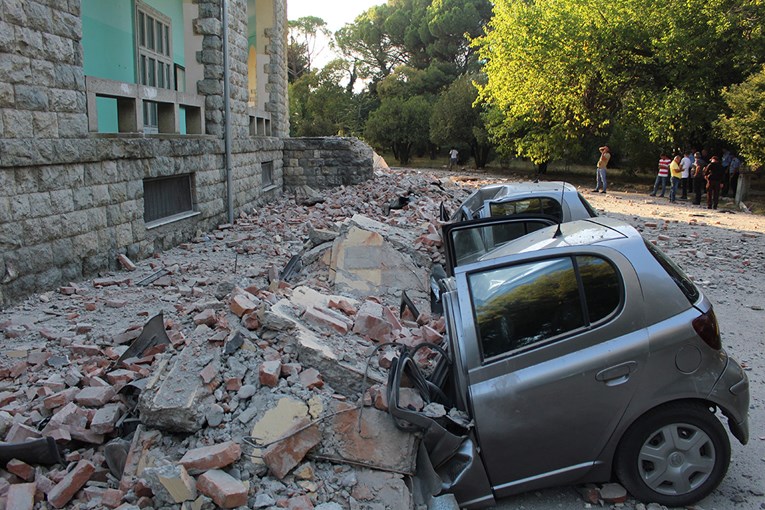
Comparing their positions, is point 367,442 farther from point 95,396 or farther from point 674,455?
point 95,396

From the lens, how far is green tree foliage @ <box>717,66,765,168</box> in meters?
17.6

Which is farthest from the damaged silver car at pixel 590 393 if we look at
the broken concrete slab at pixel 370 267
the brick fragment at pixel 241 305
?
the broken concrete slab at pixel 370 267

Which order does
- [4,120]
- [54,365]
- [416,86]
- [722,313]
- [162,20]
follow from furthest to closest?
[416,86], [162,20], [722,313], [4,120], [54,365]

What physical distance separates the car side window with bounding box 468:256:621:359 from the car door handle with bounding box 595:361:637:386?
0.97ft

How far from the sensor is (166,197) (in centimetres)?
1123

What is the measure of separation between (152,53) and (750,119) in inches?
611

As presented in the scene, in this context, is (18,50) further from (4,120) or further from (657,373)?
(657,373)

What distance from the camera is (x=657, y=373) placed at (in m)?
3.75

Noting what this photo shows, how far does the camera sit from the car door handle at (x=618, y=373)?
147 inches

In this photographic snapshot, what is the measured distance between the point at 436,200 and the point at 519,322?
12.6 metres

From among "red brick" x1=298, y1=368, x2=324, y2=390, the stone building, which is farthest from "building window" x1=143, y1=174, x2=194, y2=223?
"red brick" x1=298, y1=368, x2=324, y2=390

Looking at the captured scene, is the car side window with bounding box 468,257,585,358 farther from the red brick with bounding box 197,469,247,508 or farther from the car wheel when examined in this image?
the red brick with bounding box 197,469,247,508

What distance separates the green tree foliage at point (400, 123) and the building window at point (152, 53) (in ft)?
92.6

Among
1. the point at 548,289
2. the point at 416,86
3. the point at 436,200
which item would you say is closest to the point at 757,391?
the point at 548,289
